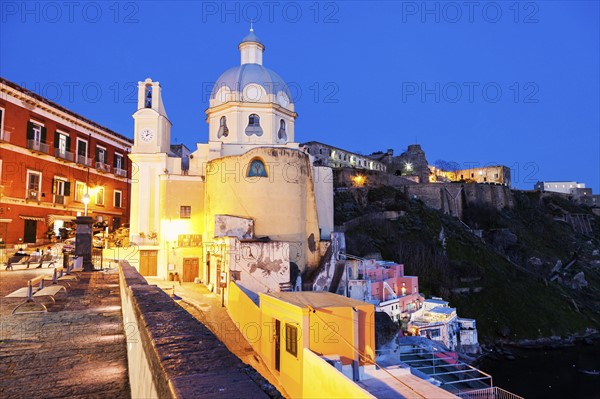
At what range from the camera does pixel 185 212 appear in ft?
87.2

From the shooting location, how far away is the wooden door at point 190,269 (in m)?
25.5

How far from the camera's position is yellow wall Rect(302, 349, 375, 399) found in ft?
32.4

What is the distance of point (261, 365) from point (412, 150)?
212ft

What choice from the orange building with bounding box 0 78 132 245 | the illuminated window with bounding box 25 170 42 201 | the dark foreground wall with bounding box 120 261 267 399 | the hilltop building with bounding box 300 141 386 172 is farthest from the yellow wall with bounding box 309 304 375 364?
the hilltop building with bounding box 300 141 386 172

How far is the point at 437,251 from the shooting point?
1742 inches

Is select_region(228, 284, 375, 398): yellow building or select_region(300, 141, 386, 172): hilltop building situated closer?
select_region(228, 284, 375, 398): yellow building

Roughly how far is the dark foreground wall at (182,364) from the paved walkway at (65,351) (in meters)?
0.39

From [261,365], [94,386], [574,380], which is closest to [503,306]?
[574,380]

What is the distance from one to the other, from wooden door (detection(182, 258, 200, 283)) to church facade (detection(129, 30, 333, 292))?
0.06m

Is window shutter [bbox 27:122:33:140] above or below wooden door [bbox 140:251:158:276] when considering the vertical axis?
above

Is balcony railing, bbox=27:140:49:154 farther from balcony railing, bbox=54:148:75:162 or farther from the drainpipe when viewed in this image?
the drainpipe

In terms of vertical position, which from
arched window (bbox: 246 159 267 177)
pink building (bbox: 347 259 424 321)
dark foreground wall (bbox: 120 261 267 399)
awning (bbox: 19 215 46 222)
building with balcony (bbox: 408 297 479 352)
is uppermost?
arched window (bbox: 246 159 267 177)

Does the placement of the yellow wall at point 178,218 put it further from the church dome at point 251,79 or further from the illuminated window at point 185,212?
the church dome at point 251,79

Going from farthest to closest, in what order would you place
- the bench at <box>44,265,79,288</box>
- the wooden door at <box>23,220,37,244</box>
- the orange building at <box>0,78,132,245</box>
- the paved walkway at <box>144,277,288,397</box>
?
the wooden door at <box>23,220,37,244</box>
the orange building at <box>0,78,132,245</box>
the paved walkway at <box>144,277,288,397</box>
the bench at <box>44,265,79,288</box>
